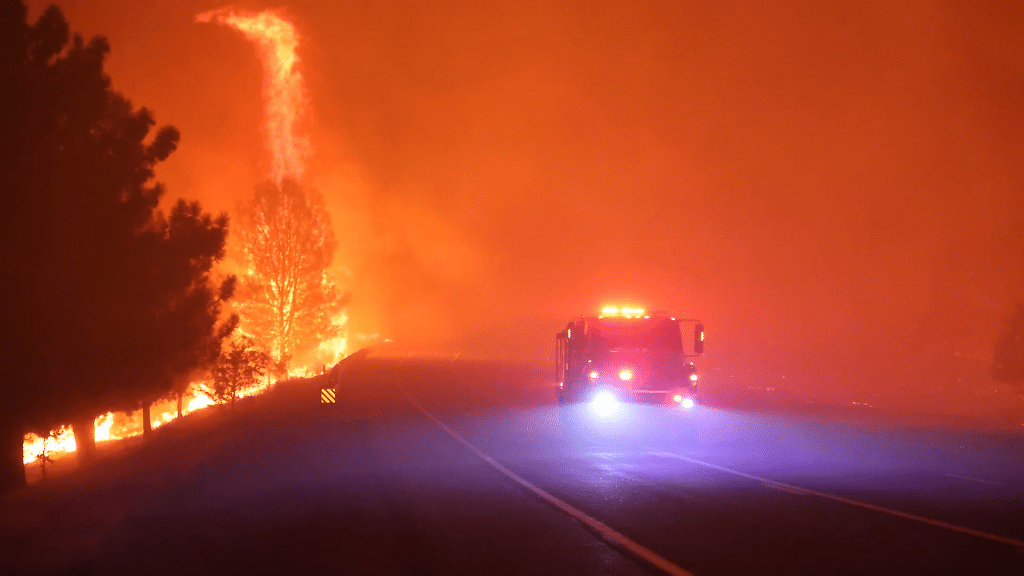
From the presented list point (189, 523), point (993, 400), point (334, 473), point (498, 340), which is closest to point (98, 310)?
point (334, 473)

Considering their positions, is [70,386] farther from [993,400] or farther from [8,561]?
[993,400]

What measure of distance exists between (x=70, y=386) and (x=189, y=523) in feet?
Answer: 29.7

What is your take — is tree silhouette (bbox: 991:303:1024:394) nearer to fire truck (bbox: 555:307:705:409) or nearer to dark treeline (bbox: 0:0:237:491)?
fire truck (bbox: 555:307:705:409)

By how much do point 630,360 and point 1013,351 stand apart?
69.1 metres

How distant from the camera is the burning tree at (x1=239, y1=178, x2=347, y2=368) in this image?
63219 millimetres

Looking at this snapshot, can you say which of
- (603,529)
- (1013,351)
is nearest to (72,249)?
(603,529)

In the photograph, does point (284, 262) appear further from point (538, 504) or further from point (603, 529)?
point (603, 529)

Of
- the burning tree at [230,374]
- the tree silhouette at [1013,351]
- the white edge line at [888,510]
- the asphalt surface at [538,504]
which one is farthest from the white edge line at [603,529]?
the tree silhouette at [1013,351]

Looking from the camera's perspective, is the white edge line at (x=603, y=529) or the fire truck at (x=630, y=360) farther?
the fire truck at (x=630, y=360)

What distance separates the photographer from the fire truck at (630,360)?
27.6 meters

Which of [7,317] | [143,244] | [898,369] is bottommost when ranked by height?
[898,369]

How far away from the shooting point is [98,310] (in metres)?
19.6

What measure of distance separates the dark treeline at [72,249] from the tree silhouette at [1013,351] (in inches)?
3121

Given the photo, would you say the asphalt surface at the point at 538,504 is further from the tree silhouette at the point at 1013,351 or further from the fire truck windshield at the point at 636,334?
the tree silhouette at the point at 1013,351
